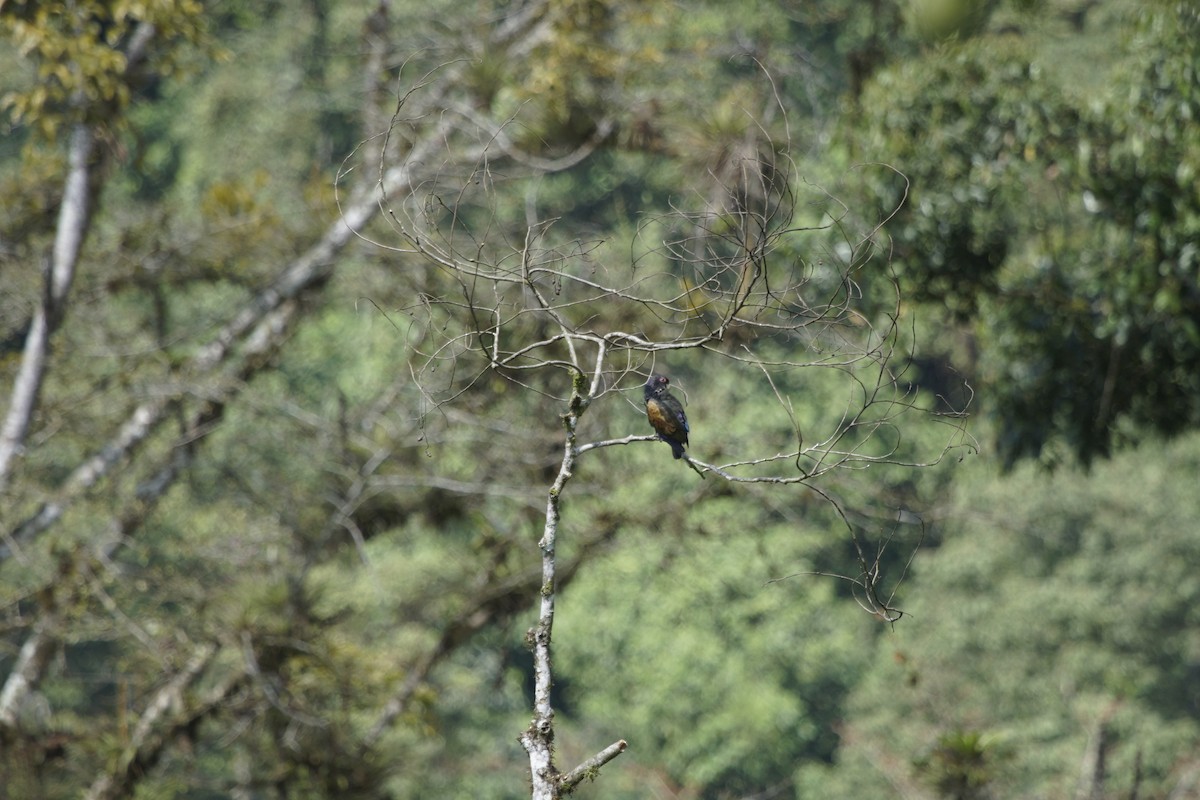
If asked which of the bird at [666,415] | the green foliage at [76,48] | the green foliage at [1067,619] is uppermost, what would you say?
the bird at [666,415]

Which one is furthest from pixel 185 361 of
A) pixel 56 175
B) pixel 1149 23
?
pixel 1149 23

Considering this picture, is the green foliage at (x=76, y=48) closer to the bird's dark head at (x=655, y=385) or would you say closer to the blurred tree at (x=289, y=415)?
the blurred tree at (x=289, y=415)

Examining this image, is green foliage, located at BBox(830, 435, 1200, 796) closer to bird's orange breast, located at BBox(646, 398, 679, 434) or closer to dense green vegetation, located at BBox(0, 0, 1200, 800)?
dense green vegetation, located at BBox(0, 0, 1200, 800)

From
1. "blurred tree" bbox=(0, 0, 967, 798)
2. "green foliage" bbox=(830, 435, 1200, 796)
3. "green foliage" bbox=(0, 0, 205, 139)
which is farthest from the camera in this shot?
"green foliage" bbox=(830, 435, 1200, 796)

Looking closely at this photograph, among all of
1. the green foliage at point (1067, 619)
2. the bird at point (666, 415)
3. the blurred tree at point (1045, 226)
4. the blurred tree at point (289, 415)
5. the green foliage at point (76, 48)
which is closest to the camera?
the bird at point (666, 415)

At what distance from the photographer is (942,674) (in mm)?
15812

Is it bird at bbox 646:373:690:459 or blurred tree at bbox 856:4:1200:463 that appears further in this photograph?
blurred tree at bbox 856:4:1200:463

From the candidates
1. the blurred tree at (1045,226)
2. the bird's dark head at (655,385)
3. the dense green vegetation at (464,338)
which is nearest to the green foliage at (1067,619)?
the dense green vegetation at (464,338)

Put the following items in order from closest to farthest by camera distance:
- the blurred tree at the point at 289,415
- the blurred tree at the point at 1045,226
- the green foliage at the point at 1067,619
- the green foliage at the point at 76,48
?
the blurred tree at the point at 1045,226 → the green foliage at the point at 76,48 → the blurred tree at the point at 289,415 → the green foliage at the point at 1067,619

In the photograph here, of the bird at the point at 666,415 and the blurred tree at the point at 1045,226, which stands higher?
the bird at the point at 666,415

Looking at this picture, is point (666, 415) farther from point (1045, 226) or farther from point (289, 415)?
point (289, 415)

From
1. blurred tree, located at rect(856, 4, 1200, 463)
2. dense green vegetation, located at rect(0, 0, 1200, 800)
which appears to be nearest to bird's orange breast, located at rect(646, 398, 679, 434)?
dense green vegetation, located at rect(0, 0, 1200, 800)

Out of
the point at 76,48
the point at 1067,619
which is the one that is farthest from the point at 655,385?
the point at 1067,619

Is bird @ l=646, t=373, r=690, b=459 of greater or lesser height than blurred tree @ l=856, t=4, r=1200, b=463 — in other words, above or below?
above
